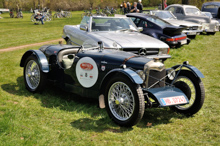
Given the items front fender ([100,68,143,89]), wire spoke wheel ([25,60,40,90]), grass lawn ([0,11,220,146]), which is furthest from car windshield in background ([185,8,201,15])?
front fender ([100,68,143,89])

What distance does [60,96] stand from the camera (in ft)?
18.0

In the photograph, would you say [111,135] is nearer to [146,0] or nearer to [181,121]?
[181,121]

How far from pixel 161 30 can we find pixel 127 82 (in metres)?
7.17

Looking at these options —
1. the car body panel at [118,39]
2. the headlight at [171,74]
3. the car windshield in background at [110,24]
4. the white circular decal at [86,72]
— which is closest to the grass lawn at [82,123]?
the white circular decal at [86,72]

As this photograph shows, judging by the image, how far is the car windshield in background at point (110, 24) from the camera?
26.3 feet

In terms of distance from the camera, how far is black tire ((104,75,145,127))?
3600 mm

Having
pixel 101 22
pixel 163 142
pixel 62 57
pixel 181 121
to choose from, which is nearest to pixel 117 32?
pixel 101 22

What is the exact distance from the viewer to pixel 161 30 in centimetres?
1039

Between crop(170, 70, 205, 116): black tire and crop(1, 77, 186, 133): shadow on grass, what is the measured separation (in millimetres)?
169

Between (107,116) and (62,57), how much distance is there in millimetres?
1739

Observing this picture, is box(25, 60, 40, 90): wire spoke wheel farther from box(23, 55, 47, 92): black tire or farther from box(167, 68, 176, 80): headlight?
box(167, 68, 176, 80): headlight

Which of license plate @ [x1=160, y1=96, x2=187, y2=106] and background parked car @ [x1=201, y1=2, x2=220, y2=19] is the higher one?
background parked car @ [x1=201, y1=2, x2=220, y2=19]

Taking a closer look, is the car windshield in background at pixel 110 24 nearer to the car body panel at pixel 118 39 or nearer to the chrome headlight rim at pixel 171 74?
the car body panel at pixel 118 39

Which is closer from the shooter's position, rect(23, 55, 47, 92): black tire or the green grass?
rect(23, 55, 47, 92): black tire
